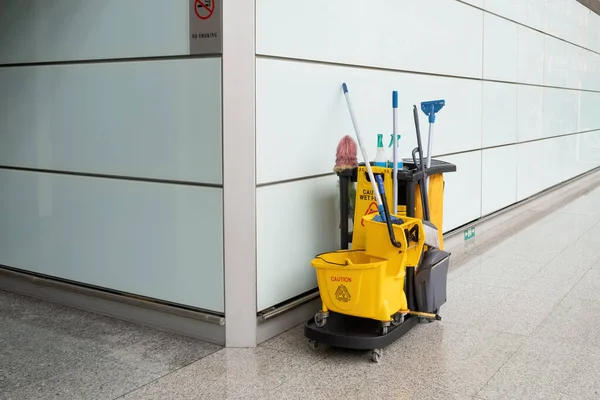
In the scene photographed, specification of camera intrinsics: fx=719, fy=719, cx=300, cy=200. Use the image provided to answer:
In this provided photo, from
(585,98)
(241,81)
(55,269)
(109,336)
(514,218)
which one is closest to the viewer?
(241,81)

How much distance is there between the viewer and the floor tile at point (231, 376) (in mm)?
2484

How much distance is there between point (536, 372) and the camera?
2652mm

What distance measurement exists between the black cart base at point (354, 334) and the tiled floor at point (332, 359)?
6cm

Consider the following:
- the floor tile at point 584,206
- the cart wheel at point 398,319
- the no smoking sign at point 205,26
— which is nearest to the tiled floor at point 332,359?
the cart wheel at point 398,319

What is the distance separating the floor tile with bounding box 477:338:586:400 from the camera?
2461 mm

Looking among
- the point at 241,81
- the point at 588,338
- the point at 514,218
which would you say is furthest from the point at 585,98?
the point at 241,81

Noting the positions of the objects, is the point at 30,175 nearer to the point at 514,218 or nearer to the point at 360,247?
the point at 360,247

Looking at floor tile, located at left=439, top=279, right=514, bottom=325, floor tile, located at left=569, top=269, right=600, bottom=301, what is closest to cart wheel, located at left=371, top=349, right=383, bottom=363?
floor tile, located at left=439, top=279, right=514, bottom=325

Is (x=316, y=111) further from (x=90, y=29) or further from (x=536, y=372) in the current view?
(x=536, y=372)

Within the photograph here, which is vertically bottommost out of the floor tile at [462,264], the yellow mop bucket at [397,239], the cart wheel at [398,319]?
the floor tile at [462,264]

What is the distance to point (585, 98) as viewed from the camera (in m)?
9.61

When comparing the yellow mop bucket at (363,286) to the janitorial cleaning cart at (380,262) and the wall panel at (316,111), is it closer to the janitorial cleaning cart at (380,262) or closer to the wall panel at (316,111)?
the janitorial cleaning cart at (380,262)

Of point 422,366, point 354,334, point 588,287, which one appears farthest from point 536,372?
point 588,287

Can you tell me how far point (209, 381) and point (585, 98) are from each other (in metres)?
8.39
